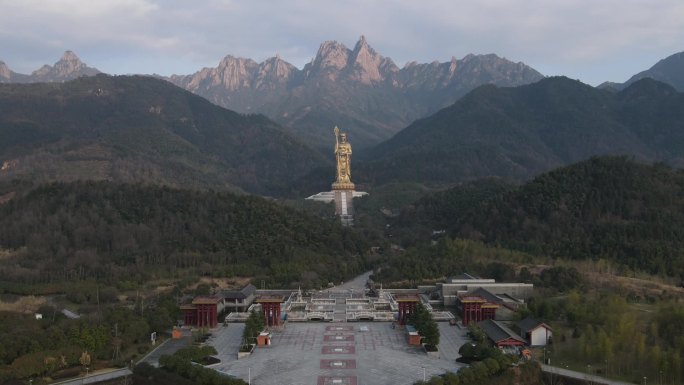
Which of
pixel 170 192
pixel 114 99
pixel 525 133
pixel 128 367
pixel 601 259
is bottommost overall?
pixel 128 367

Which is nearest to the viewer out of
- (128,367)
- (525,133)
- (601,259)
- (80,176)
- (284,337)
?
(128,367)

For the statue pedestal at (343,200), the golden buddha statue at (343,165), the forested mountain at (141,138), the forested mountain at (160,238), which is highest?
the forested mountain at (141,138)

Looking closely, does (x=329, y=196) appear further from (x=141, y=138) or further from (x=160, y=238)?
(x=141, y=138)

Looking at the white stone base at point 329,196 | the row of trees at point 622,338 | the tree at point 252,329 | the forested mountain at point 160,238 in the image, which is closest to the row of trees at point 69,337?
the tree at point 252,329

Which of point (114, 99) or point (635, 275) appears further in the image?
point (114, 99)

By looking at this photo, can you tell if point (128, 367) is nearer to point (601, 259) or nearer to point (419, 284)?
point (419, 284)

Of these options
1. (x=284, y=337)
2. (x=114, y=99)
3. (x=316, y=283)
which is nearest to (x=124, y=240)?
(x=316, y=283)

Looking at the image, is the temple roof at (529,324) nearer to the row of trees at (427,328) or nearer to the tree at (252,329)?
the row of trees at (427,328)
